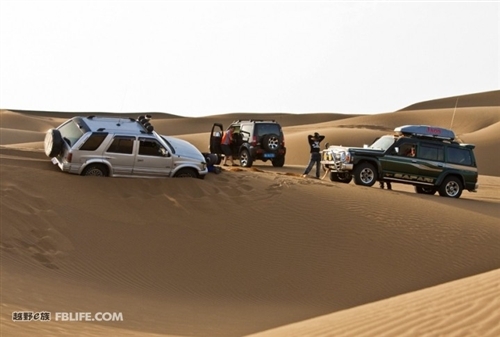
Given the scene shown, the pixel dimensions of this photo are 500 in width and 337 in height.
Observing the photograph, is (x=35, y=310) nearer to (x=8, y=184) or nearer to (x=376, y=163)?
(x=8, y=184)

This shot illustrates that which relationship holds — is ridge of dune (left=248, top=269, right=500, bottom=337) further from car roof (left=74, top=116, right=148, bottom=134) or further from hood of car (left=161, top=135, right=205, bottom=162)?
car roof (left=74, top=116, right=148, bottom=134)

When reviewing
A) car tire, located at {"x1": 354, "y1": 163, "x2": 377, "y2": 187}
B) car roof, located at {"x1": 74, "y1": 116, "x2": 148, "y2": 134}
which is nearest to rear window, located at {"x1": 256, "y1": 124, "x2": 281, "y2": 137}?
car tire, located at {"x1": 354, "y1": 163, "x2": 377, "y2": 187}

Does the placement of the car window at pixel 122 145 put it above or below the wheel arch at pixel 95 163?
above

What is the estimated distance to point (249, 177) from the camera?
18.9 m

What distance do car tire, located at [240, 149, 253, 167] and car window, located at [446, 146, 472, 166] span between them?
26.2ft

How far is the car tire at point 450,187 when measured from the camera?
22.4 metres

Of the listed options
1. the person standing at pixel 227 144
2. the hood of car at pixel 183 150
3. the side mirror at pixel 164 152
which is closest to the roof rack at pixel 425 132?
the hood of car at pixel 183 150

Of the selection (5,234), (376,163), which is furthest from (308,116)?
(5,234)

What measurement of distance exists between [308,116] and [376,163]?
99901 mm

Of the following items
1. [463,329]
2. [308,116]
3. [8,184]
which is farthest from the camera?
[308,116]

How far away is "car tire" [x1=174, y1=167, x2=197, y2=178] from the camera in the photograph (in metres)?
17.3

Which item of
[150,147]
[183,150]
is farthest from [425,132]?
[150,147]

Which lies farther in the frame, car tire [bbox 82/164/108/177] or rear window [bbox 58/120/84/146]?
car tire [bbox 82/164/108/177]

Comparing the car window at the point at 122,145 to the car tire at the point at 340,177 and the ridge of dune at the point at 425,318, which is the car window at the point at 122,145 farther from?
the ridge of dune at the point at 425,318
